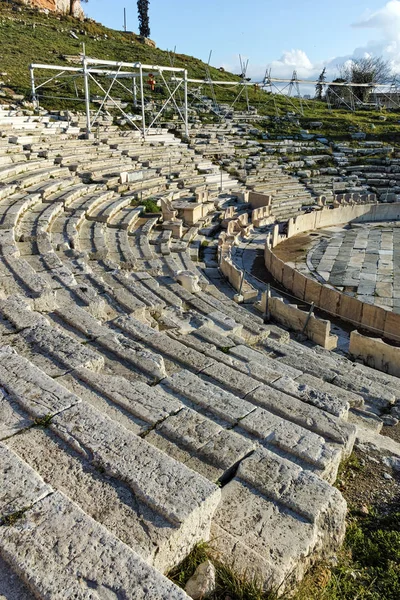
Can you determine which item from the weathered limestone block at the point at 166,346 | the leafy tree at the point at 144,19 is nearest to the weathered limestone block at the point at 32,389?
the weathered limestone block at the point at 166,346

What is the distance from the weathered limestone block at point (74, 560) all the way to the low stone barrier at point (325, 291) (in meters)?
9.03

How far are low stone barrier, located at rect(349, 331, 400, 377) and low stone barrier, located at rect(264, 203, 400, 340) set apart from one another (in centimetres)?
161

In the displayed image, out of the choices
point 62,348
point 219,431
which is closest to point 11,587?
point 219,431

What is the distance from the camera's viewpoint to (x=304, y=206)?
2353 centimetres

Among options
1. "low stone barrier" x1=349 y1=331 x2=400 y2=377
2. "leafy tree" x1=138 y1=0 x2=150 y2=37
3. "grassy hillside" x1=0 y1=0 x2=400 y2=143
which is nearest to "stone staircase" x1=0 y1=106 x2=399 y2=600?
"low stone barrier" x1=349 y1=331 x2=400 y2=377

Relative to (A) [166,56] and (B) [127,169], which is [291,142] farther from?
(A) [166,56]

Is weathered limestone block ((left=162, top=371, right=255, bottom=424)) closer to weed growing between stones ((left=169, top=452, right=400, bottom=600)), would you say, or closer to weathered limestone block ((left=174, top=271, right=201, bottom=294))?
weed growing between stones ((left=169, top=452, right=400, bottom=600))

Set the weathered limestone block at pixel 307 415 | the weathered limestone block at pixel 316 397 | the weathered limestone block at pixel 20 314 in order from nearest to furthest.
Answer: the weathered limestone block at pixel 307 415 → the weathered limestone block at pixel 316 397 → the weathered limestone block at pixel 20 314

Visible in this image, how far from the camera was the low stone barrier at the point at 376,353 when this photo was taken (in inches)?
335

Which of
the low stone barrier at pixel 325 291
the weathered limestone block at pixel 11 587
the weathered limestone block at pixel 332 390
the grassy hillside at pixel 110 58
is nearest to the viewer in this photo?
the weathered limestone block at pixel 11 587

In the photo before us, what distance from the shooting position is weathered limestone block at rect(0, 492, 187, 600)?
7.61 feet

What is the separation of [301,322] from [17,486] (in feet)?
26.8

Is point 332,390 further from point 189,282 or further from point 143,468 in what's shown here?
point 189,282

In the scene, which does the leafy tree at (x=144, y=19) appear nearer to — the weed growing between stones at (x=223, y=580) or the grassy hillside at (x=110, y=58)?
the grassy hillside at (x=110, y=58)
